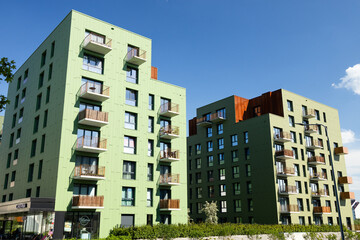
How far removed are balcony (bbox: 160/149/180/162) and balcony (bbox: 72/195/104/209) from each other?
877 centimetres

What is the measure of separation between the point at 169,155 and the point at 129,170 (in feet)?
15.7

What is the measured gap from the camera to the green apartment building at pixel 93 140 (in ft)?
95.7

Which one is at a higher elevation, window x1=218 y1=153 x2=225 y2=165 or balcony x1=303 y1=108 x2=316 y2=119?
balcony x1=303 y1=108 x2=316 y2=119

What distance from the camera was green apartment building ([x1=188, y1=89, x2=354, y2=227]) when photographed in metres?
48.7

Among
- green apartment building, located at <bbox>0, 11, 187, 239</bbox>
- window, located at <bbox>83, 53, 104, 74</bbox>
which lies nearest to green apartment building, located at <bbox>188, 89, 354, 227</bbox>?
green apartment building, located at <bbox>0, 11, 187, 239</bbox>

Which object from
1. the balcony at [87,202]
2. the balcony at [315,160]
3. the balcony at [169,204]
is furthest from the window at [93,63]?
the balcony at [315,160]

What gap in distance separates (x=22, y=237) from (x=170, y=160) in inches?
617

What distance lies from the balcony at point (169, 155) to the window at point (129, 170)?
340 cm

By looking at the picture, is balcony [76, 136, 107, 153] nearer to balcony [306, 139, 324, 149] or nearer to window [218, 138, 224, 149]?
window [218, 138, 224, 149]

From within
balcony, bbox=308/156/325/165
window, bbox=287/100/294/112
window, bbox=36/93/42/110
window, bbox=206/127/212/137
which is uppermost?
window, bbox=287/100/294/112

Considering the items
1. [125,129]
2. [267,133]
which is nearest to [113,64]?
[125,129]

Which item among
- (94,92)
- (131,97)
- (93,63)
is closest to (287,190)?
(131,97)

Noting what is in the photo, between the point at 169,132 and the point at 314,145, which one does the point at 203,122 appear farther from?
the point at 169,132

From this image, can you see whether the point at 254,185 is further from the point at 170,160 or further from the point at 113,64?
the point at 113,64
